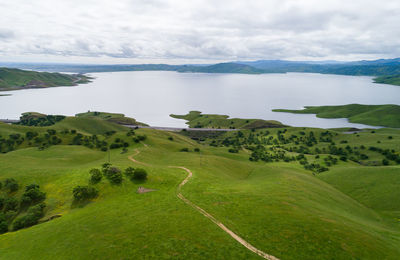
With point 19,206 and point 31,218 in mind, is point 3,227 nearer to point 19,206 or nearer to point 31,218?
point 31,218

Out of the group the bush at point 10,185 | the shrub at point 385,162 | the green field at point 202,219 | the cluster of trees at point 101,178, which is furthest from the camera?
the shrub at point 385,162

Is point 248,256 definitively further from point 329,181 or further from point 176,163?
point 329,181

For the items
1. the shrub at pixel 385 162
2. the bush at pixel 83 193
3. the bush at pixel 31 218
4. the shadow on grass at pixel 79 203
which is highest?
the bush at pixel 83 193

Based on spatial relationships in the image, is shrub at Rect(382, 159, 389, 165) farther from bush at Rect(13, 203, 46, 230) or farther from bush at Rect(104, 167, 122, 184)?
bush at Rect(13, 203, 46, 230)

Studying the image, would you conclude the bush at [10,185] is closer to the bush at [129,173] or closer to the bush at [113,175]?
the bush at [113,175]

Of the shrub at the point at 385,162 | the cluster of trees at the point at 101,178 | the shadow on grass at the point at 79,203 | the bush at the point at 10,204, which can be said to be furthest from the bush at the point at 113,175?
the shrub at the point at 385,162

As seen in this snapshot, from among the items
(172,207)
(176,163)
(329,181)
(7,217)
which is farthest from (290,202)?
(7,217)

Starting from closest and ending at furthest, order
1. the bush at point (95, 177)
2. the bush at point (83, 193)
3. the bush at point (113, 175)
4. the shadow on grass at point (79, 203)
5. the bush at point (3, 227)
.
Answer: the bush at point (3, 227)
the shadow on grass at point (79, 203)
the bush at point (83, 193)
the bush at point (95, 177)
the bush at point (113, 175)
